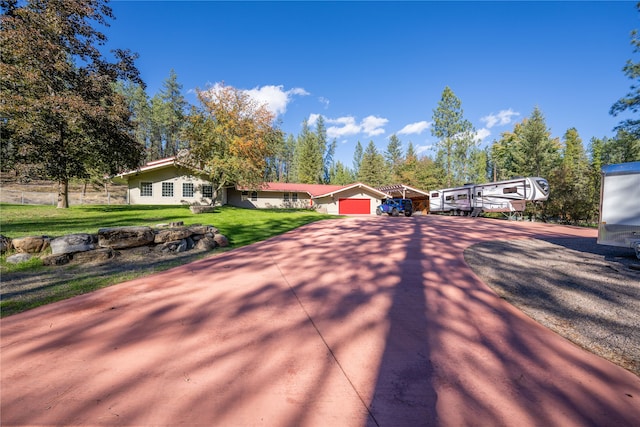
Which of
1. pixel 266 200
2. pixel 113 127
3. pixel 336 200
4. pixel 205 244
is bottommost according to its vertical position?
pixel 205 244

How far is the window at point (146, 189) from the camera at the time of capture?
2241 centimetres

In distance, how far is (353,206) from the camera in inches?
1110

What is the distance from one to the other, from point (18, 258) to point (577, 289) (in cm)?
1154

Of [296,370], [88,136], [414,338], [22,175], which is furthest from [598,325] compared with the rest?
[22,175]

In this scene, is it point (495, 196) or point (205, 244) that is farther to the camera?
point (495, 196)

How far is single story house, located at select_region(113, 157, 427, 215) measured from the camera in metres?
22.3

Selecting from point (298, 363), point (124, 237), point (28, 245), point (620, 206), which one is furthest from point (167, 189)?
point (620, 206)

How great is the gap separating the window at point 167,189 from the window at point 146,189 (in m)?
0.92

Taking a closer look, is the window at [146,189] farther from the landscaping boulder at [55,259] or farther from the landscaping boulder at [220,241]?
the landscaping boulder at [55,259]

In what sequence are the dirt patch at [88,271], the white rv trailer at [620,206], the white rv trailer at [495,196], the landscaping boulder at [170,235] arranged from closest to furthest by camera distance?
1. the dirt patch at [88,271]
2. the white rv trailer at [620,206]
3. the landscaping boulder at [170,235]
4. the white rv trailer at [495,196]

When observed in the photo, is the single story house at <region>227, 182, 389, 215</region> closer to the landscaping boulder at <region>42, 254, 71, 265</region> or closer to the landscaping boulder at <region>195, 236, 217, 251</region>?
the landscaping boulder at <region>195, 236, 217, 251</region>

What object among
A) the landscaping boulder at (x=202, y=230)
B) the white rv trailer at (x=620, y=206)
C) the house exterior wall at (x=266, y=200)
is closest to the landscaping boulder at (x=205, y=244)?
the landscaping boulder at (x=202, y=230)

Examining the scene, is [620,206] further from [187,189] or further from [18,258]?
[187,189]

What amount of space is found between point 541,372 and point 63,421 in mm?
4231
